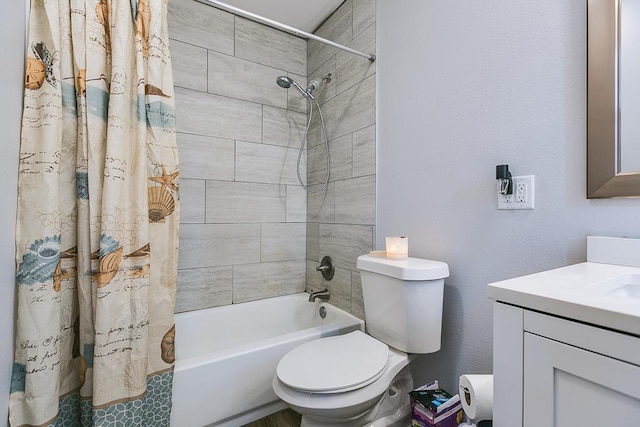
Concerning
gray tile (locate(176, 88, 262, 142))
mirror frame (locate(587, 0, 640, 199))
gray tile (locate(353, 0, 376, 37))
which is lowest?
mirror frame (locate(587, 0, 640, 199))

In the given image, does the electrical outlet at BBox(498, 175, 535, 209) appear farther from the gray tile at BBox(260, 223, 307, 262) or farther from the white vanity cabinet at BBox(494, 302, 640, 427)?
the gray tile at BBox(260, 223, 307, 262)

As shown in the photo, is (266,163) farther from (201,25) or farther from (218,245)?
(201,25)

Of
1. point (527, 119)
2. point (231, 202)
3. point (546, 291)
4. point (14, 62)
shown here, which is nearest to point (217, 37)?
point (231, 202)

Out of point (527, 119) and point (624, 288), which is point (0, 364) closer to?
point (624, 288)

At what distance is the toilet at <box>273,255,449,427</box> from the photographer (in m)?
1.07

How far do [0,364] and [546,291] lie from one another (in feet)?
5.04

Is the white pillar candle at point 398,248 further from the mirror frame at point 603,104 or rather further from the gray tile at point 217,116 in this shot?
the gray tile at point 217,116

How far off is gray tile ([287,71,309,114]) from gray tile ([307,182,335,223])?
0.68 metres

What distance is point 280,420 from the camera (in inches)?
61.4

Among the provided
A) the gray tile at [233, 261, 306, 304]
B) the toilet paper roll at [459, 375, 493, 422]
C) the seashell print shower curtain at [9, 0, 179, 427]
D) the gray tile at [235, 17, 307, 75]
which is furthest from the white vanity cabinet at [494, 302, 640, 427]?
the gray tile at [235, 17, 307, 75]

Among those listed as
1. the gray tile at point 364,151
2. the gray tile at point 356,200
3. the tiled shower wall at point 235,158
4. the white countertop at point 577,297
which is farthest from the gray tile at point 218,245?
the white countertop at point 577,297

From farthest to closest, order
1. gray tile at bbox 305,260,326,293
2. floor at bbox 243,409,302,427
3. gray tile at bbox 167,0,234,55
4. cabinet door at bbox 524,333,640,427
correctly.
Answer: gray tile at bbox 305,260,326,293 → gray tile at bbox 167,0,234,55 → floor at bbox 243,409,302,427 → cabinet door at bbox 524,333,640,427

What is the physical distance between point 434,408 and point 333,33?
222 cm

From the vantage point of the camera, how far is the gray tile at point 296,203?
7.59 ft
